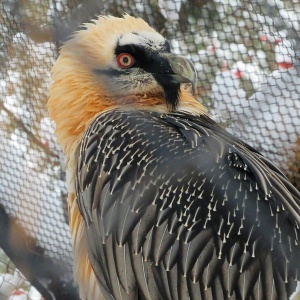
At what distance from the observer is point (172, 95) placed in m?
2.32

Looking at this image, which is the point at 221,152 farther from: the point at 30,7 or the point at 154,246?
the point at 30,7

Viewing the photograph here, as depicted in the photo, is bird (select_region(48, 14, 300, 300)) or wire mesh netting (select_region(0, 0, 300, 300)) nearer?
bird (select_region(48, 14, 300, 300))

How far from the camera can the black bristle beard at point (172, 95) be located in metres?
2.30

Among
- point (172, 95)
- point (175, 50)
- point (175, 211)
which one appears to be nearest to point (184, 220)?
point (175, 211)

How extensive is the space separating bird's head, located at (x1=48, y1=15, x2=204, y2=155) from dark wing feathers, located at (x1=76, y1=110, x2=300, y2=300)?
24 cm

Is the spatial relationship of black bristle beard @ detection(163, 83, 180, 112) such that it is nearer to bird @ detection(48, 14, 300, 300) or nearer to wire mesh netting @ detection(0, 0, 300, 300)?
bird @ detection(48, 14, 300, 300)

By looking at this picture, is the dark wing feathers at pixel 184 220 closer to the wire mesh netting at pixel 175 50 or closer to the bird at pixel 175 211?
the bird at pixel 175 211

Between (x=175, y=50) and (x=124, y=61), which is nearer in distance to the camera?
(x=124, y=61)

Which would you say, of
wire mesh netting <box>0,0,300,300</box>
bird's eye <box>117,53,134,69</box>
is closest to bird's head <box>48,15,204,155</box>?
bird's eye <box>117,53,134,69</box>

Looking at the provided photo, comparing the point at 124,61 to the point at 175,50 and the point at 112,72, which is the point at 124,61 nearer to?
the point at 112,72

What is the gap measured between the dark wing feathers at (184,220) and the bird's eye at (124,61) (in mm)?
297

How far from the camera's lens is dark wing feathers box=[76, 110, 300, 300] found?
1.93 m

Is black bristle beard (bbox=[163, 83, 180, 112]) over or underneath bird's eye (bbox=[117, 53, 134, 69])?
underneath

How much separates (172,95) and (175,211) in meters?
0.46
